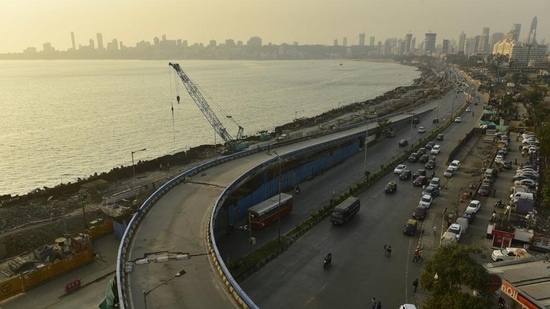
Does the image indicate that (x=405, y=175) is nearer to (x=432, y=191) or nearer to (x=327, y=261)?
(x=432, y=191)

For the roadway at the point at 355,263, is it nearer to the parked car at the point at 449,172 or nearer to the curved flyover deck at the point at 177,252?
the curved flyover deck at the point at 177,252

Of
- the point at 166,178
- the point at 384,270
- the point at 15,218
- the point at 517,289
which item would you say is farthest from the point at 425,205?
the point at 15,218

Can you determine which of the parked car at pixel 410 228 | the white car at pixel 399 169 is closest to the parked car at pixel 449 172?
the white car at pixel 399 169

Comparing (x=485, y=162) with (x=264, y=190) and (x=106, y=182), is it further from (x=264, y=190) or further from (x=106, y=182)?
(x=106, y=182)

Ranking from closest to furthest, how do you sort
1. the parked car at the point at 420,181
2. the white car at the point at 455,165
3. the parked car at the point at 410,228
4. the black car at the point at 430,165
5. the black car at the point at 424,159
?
the parked car at the point at 410,228
the parked car at the point at 420,181
the white car at the point at 455,165
the black car at the point at 430,165
the black car at the point at 424,159

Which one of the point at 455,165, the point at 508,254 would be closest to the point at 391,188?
the point at 455,165

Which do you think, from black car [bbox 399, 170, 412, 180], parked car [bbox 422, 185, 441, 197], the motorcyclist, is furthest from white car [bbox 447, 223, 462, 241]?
black car [bbox 399, 170, 412, 180]
